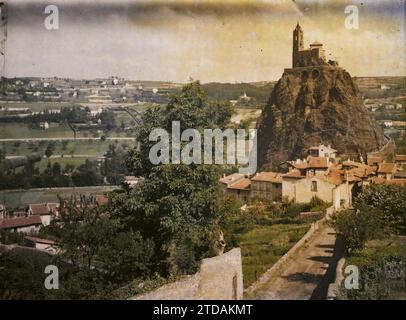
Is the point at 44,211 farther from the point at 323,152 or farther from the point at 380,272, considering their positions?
the point at 380,272

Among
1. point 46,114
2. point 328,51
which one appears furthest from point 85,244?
point 328,51

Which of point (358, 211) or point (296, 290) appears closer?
point (296, 290)

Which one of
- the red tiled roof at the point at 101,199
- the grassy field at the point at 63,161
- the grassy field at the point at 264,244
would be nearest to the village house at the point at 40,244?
the red tiled roof at the point at 101,199

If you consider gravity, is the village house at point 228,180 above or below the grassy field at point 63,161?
below

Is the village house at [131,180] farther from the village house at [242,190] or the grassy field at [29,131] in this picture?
the village house at [242,190]

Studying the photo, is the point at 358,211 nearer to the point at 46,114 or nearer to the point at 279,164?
the point at 279,164

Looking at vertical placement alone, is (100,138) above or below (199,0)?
below

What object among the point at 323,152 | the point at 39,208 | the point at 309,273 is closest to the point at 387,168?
the point at 323,152
